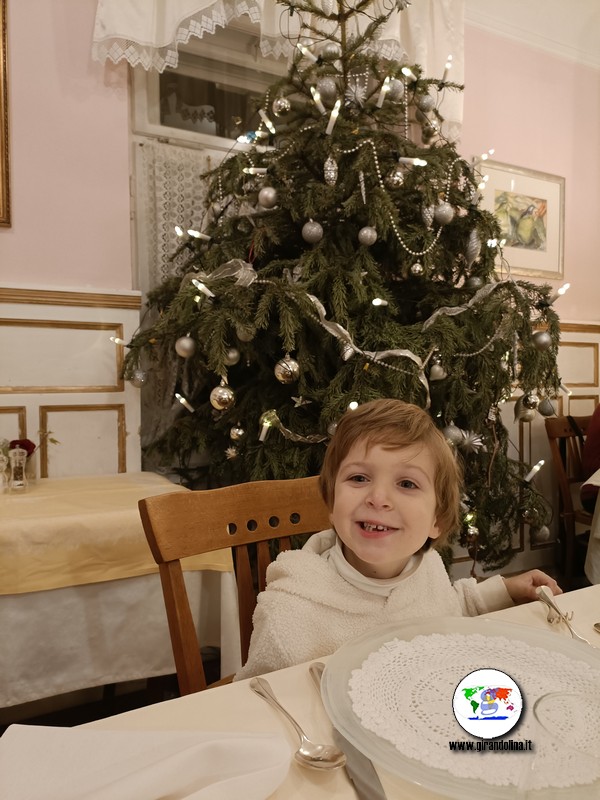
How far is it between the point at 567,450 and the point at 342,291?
1.91 m

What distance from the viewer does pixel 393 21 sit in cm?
255

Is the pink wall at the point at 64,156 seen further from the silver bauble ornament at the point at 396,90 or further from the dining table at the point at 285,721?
the dining table at the point at 285,721

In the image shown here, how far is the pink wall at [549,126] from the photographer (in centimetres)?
306

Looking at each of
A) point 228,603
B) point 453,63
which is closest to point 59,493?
point 228,603

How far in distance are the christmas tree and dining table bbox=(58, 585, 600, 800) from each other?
1120 millimetres

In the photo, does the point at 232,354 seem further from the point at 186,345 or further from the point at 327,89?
the point at 327,89

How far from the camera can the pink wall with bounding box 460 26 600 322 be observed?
3064mm

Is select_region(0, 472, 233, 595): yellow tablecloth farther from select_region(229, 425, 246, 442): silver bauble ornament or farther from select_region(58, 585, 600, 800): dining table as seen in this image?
select_region(58, 585, 600, 800): dining table

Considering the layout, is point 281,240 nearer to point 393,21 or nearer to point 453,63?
point 393,21

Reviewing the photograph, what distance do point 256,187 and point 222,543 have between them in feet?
4.50

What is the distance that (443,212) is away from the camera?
1.86m

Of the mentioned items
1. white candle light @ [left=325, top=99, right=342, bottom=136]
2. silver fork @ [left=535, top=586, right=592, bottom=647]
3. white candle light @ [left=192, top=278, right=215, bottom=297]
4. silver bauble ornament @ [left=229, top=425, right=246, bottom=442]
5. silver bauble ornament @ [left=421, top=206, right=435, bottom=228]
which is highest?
white candle light @ [left=325, top=99, right=342, bottom=136]

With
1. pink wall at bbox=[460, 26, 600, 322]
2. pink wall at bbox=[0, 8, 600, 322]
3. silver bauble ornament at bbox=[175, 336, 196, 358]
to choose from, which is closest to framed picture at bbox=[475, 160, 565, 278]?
pink wall at bbox=[460, 26, 600, 322]

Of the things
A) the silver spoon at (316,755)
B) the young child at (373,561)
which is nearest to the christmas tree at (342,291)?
the young child at (373,561)
